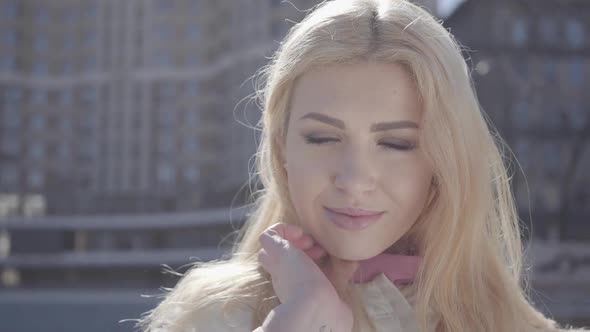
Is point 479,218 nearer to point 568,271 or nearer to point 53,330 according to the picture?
point 568,271

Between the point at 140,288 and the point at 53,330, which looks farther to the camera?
the point at 140,288

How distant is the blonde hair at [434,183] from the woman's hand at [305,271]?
0.28ft

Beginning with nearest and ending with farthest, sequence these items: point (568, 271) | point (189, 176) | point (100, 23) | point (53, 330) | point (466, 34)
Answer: point (568, 271) → point (466, 34) → point (53, 330) → point (189, 176) → point (100, 23)

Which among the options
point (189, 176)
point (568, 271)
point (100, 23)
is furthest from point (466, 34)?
point (100, 23)

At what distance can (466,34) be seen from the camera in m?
34.0

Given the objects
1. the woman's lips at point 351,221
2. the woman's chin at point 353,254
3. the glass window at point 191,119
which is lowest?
the glass window at point 191,119

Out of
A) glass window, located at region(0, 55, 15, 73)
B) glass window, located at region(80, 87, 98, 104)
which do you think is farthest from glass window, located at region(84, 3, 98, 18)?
glass window, located at region(0, 55, 15, 73)

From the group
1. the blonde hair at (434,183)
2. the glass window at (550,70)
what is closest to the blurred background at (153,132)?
the glass window at (550,70)

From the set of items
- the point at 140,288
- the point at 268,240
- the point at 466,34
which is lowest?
the point at 140,288

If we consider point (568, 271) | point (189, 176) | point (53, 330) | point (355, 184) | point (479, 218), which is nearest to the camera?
point (355, 184)

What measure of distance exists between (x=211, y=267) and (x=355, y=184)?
0.52m

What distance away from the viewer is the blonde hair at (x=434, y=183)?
156 centimetres

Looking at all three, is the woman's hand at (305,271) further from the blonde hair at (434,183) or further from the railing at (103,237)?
the railing at (103,237)

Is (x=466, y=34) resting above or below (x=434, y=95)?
above
